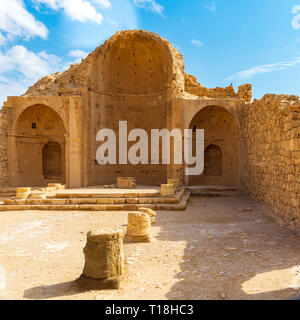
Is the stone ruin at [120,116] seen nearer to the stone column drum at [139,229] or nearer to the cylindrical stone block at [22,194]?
the cylindrical stone block at [22,194]

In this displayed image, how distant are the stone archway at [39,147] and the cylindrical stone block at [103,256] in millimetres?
14036

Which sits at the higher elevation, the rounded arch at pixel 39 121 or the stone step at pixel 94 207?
the rounded arch at pixel 39 121

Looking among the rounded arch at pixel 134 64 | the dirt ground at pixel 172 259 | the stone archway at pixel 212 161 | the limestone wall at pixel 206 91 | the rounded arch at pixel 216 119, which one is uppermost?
the rounded arch at pixel 134 64

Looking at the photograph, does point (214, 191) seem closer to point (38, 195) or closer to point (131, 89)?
point (38, 195)

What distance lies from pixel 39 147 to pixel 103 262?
50.0 feet

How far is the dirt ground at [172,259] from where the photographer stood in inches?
147

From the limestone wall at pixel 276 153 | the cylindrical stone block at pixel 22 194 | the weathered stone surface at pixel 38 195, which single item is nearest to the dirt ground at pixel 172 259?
the limestone wall at pixel 276 153

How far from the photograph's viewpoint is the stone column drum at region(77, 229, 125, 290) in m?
3.88

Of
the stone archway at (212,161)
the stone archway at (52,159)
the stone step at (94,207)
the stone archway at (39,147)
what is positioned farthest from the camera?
the stone archway at (52,159)

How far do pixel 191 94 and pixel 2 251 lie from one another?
14.8m

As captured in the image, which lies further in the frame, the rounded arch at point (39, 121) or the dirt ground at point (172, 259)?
the rounded arch at point (39, 121)

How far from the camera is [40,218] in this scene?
9047mm

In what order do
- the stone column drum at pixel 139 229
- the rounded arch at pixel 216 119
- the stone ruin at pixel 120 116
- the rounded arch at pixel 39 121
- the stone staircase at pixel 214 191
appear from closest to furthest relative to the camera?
the stone column drum at pixel 139 229 < the stone staircase at pixel 214 191 < the stone ruin at pixel 120 116 < the rounded arch at pixel 216 119 < the rounded arch at pixel 39 121

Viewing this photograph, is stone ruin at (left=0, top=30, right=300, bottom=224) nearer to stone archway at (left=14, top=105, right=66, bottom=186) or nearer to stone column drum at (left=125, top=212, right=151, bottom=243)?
stone archway at (left=14, top=105, right=66, bottom=186)
